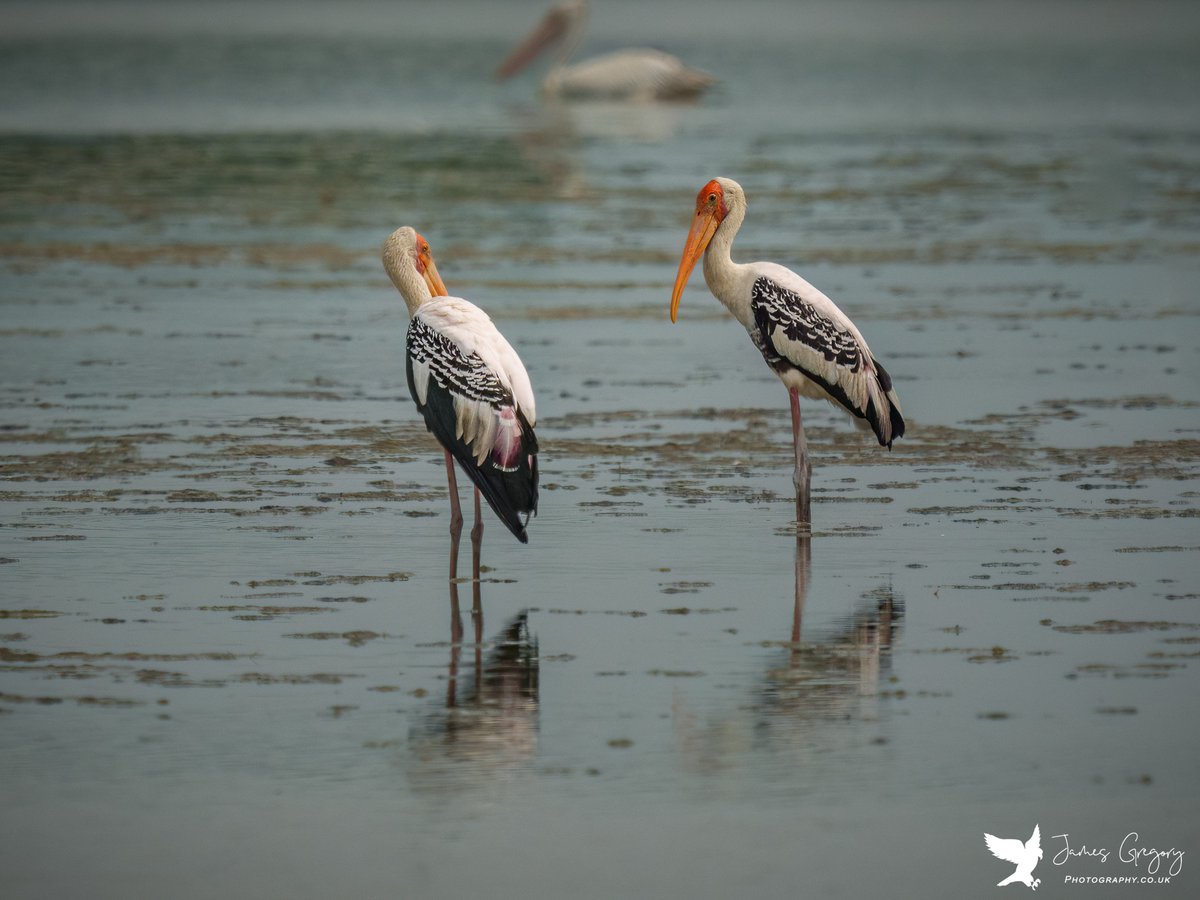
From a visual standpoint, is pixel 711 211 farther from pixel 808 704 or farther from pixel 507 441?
pixel 808 704

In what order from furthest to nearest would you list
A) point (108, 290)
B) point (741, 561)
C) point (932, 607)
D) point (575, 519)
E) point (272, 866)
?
point (108, 290) → point (575, 519) → point (741, 561) → point (932, 607) → point (272, 866)

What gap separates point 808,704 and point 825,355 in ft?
10.6

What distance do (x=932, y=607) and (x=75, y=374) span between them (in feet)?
23.0

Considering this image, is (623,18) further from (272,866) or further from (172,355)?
(272,866)

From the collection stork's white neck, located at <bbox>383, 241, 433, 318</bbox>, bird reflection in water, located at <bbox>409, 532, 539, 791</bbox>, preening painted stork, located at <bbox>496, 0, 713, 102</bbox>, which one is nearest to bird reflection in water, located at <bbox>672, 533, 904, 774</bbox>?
bird reflection in water, located at <bbox>409, 532, 539, 791</bbox>

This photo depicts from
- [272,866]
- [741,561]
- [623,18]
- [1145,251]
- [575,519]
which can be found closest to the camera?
[272,866]

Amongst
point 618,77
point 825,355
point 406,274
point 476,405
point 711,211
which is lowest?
point 476,405

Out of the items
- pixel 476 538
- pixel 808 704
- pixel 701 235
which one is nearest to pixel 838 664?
pixel 808 704

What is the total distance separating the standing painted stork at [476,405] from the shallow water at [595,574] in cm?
35

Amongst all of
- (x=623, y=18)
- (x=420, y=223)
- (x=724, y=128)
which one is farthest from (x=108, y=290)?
(x=623, y=18)

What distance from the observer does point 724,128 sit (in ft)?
117

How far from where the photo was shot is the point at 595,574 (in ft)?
28.0

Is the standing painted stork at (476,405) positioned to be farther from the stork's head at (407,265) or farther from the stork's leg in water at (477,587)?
the stork's head at (407,265)

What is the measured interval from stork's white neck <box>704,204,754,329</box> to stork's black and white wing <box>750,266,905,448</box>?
0.16 m
